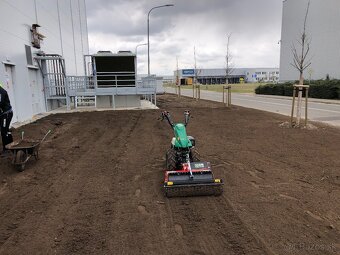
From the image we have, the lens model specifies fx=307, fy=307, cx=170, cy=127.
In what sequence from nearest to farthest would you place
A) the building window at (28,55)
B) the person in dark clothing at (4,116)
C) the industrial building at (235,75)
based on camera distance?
the person in dark clothing at (4,116) < the building window at (28,55) < the industrial building at (235,75)

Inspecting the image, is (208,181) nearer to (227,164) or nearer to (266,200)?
(266,200)

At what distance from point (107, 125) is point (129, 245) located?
991cm

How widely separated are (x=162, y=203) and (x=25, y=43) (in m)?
14.0

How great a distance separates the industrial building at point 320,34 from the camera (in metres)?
37.7

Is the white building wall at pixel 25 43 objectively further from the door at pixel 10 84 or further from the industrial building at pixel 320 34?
the industrial building at pixel 320 34

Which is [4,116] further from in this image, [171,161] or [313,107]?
[313,107]

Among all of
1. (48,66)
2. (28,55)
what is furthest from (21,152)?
(48,66)

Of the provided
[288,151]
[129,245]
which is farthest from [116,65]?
[129,245]

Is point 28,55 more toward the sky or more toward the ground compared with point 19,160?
more toward the sky

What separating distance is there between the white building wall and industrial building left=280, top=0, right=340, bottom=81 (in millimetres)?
26177

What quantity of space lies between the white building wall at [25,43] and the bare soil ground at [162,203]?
20.2 ft

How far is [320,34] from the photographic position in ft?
131

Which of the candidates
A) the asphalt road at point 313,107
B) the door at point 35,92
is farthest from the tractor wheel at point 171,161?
the door at point 35,92

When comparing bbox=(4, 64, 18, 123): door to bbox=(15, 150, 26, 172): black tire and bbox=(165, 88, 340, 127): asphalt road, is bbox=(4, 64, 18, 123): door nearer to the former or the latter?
bbox=(15, 150, 26, 172): black tire
